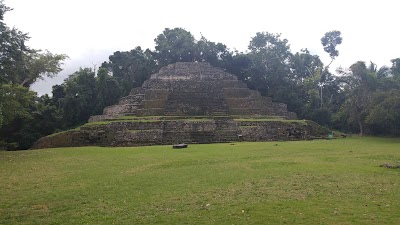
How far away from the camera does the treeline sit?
24.0 metres

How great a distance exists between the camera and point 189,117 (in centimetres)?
2873

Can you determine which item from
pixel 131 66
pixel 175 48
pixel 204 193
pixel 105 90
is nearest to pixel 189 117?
pixel 105 90

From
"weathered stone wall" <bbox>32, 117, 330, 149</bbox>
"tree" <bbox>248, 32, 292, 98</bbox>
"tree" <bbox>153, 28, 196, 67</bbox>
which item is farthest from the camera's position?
"tree" <bbox>153, 28, 196, 67</bbox>

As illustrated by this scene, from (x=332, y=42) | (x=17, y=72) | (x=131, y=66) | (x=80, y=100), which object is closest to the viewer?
(x=17, y=72)

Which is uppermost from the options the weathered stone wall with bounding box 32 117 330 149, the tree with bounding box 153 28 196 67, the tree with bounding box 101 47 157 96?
the tree with bounding box 153 28 196 67

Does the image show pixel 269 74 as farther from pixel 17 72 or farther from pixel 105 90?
pixel 17 72

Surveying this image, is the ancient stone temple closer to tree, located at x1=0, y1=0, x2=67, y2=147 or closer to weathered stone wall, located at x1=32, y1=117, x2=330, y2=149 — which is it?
weathered stone wall, located at x1=32, y1=117, x2=330, y2=149

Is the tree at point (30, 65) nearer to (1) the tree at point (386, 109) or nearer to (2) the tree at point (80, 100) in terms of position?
(2) the tree at point (80, 100)

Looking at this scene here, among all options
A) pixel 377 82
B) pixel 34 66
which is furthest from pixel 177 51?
pixel 377 82

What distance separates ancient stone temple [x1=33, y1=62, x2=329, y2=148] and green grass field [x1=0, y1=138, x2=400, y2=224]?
10.5 meters

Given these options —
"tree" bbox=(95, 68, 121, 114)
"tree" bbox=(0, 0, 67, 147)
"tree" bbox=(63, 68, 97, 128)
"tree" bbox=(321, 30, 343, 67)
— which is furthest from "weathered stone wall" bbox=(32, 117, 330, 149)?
"tree" bbox=(321, 30, 343, 67)

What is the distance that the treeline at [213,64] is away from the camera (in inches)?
944

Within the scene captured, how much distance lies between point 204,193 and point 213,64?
38.8m

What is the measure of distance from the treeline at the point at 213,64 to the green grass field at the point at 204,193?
401 inches
